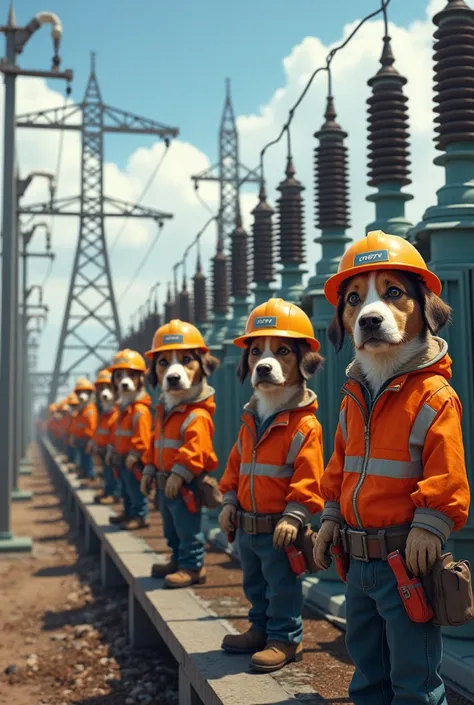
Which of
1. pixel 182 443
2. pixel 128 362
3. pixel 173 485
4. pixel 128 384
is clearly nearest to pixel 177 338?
pixel 182 443

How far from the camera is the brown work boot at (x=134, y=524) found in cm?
983

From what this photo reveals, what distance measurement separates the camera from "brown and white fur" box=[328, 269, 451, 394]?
328 centimetres

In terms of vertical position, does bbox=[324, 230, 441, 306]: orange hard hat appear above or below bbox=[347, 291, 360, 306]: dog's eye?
above

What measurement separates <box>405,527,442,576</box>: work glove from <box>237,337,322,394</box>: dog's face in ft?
5.79

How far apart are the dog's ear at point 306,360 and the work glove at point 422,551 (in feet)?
6.14

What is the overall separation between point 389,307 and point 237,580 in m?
4.25

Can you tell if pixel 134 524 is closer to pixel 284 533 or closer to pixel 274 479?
pixel 274 479

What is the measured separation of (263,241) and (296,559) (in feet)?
15.5

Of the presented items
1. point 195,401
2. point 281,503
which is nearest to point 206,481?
point 195,401

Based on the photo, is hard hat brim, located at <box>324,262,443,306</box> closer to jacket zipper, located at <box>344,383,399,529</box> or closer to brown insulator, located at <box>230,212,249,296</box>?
jacket zipper, located at <box>344,383,399,529</box>

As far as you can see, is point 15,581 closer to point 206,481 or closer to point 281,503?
point 206,481

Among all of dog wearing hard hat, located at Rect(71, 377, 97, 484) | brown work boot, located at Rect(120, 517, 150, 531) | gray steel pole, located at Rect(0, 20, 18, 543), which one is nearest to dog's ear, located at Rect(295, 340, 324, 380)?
brown work boot, located at Rect(120, 517, 150, 531)

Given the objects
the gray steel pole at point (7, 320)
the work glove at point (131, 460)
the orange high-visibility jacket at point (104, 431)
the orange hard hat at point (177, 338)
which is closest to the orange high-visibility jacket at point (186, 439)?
the orange hard hat at point (177, 338)

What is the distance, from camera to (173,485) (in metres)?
6.31
